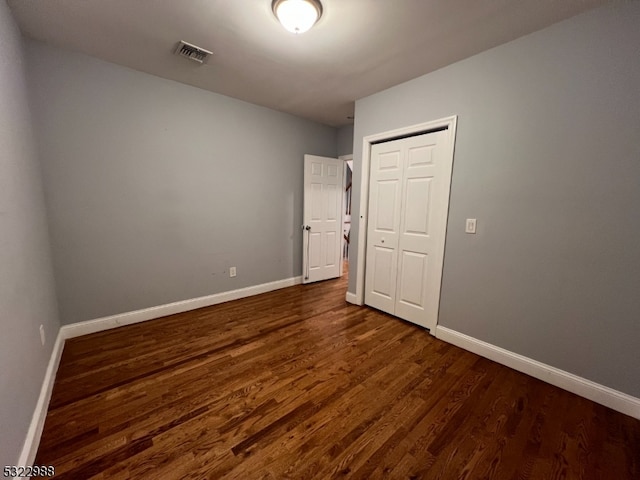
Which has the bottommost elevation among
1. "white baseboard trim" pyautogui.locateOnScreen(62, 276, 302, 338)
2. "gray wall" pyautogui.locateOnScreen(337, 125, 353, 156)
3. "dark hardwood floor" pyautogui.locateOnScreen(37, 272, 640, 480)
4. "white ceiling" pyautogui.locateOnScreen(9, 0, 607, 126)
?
"dark hardwood floor" pyautogui.locateOnScreen(37, 272, 640, 480)

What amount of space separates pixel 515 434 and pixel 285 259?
3106 millimetres

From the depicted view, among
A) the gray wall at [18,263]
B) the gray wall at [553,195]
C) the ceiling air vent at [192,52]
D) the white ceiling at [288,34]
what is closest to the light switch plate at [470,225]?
the gray wall at [553,195]

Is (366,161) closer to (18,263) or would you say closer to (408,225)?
(408,225)

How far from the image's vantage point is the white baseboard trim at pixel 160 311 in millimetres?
2418

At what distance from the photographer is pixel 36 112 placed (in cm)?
210

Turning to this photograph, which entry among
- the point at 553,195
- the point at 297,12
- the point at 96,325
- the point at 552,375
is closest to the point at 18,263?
the point at 96,325

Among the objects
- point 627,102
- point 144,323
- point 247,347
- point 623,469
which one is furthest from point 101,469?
point 627,102

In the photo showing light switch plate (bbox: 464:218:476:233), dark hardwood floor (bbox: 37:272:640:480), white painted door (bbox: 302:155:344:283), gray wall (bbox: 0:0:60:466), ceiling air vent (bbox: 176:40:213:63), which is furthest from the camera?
white painted door (bbox: 302:155:344:283)

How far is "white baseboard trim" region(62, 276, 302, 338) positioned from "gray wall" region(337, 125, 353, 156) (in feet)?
7.82

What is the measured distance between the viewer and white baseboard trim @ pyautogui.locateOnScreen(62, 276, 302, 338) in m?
2.42

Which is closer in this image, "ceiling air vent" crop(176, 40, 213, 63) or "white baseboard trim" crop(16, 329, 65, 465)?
"white baseboard trim" crop(16, 329, 65, 465)

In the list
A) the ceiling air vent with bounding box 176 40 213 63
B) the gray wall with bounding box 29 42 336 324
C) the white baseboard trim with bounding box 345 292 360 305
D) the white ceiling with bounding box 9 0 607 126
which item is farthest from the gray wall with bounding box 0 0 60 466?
the white baseboard trim with bounding box 345 292 360 305

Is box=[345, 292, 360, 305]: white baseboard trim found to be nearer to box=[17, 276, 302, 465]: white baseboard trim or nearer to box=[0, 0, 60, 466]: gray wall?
box=[17, 276, 302, 465]: white baseboard trim

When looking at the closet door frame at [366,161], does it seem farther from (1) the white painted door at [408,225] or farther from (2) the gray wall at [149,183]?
(2) the gray wall at [149,183]
